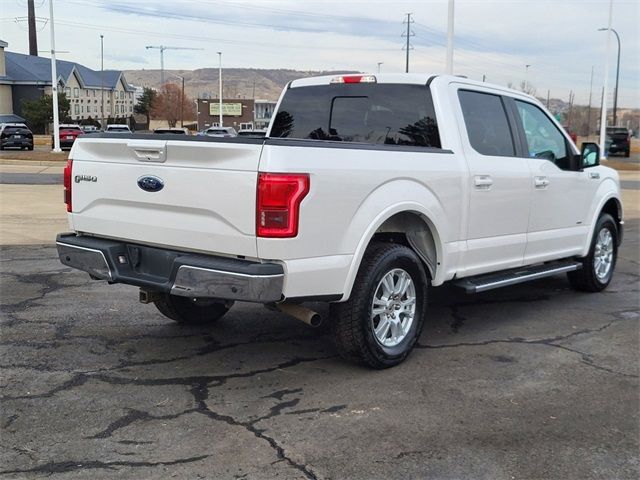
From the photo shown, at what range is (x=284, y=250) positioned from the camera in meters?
4.21

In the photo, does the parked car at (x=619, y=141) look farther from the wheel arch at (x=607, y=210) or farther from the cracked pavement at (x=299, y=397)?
the cracked pavement at (x=299, y=397)

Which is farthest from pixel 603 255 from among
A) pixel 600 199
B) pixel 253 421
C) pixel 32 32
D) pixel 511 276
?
pixel 32 32

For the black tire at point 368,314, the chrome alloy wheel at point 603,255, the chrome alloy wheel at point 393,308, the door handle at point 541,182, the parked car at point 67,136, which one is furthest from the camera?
the parked car at point 67,136

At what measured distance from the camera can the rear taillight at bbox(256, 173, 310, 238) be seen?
4.12 m

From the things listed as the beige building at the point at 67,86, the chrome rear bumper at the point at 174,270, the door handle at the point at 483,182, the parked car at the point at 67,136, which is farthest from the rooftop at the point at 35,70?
the door handle at the point at 483,182

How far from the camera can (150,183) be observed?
4.64 meters

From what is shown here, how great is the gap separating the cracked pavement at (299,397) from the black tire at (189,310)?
0.11m

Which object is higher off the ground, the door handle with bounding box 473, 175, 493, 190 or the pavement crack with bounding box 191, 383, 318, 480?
the door handle with bounding box 473, 175, 493, 190

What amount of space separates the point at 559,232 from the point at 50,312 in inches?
194

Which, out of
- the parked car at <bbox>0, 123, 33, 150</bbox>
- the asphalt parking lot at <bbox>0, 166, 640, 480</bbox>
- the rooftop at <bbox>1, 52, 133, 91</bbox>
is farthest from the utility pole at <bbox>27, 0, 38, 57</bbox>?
the asphalt parking lot at <bbox>0, 166, 640, 480</bbox>

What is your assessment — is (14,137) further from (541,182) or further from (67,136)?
(541,182)

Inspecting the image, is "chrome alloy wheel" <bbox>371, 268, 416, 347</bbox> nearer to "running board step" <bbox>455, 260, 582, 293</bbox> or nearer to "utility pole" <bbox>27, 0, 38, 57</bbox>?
"running board step" <bbox>455, 260, 582, 293</bbox>

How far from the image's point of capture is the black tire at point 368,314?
4742mm

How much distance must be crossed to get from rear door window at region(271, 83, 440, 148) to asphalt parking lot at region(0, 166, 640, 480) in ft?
5.52
